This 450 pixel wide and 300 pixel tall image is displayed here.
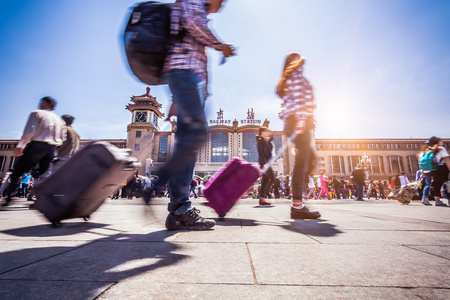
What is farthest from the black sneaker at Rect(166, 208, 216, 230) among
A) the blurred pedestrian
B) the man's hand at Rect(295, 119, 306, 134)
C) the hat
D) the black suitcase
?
the hat

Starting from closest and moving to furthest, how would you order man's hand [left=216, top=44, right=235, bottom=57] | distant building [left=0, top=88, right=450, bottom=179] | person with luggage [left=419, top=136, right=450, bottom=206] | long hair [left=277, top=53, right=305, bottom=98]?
man's hand [left=216, top=44, right=235, bottom=57] < long hair [left=277, top=53, right=305, bottom=98] < person with luggage [left=419, top=136, right=450, bottom=206] < distant building [left=0, top=88, right=450, bottom=179]

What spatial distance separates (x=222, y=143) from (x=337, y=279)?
40.2m

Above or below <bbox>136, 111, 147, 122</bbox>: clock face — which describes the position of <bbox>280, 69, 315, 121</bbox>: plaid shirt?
below

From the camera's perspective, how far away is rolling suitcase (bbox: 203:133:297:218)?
2.16m

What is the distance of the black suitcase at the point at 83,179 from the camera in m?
1.30

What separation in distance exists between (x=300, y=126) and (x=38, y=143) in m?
3.61

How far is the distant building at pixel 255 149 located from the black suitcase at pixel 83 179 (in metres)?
→ 36.0

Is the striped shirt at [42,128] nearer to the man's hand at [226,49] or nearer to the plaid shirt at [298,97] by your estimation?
the man's hand at [226,49]

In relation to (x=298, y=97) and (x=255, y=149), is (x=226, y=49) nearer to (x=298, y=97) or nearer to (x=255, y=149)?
(x=298, y=97)

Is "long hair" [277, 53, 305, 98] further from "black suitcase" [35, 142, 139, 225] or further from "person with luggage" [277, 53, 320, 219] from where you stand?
"black suitcase" [35, 142, 139, 225]

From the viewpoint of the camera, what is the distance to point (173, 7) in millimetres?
1443

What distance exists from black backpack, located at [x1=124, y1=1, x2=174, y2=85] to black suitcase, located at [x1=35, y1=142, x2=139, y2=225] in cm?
60

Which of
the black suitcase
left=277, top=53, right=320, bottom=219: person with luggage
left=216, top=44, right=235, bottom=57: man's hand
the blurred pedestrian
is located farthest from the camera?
the blurred pedestrian

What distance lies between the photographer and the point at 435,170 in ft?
16.4
